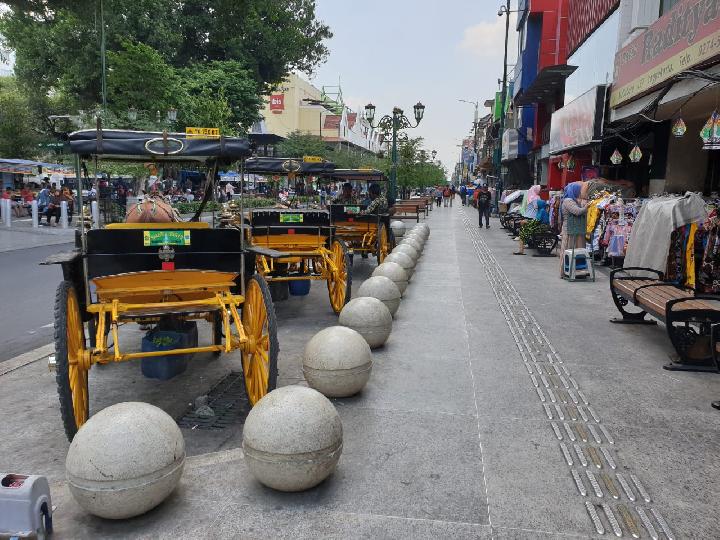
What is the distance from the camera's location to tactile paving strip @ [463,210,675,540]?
3480mm

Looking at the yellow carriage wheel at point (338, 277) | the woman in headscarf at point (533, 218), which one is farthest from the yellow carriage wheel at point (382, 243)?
the woman in headscarf at point (533, 218)

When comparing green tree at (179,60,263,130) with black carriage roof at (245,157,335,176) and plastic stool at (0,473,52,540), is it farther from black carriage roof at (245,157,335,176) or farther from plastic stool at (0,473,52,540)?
plastic stool at (0,473,52,540)

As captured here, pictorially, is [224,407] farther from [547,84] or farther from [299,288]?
[547,84]

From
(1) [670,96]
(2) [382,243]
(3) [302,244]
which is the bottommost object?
(2) [382,243]

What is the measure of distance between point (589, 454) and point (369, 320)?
3.02 metres

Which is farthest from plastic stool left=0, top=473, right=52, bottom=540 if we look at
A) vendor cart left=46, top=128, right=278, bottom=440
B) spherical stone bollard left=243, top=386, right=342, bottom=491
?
vendor cart left=46, top=128, right=278, bottom=440

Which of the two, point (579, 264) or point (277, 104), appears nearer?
point (579, 264)

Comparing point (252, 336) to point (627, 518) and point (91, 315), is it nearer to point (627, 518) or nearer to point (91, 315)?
point (91, 315)

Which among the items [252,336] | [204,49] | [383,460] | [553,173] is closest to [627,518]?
[383,460]

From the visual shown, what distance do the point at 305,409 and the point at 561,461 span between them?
1.95 m

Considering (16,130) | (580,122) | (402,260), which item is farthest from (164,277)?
(16,130)

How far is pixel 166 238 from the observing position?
5.18 meters

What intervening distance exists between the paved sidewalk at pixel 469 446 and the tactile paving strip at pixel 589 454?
0.01 meters

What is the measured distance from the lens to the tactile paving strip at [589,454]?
11.4 feet
